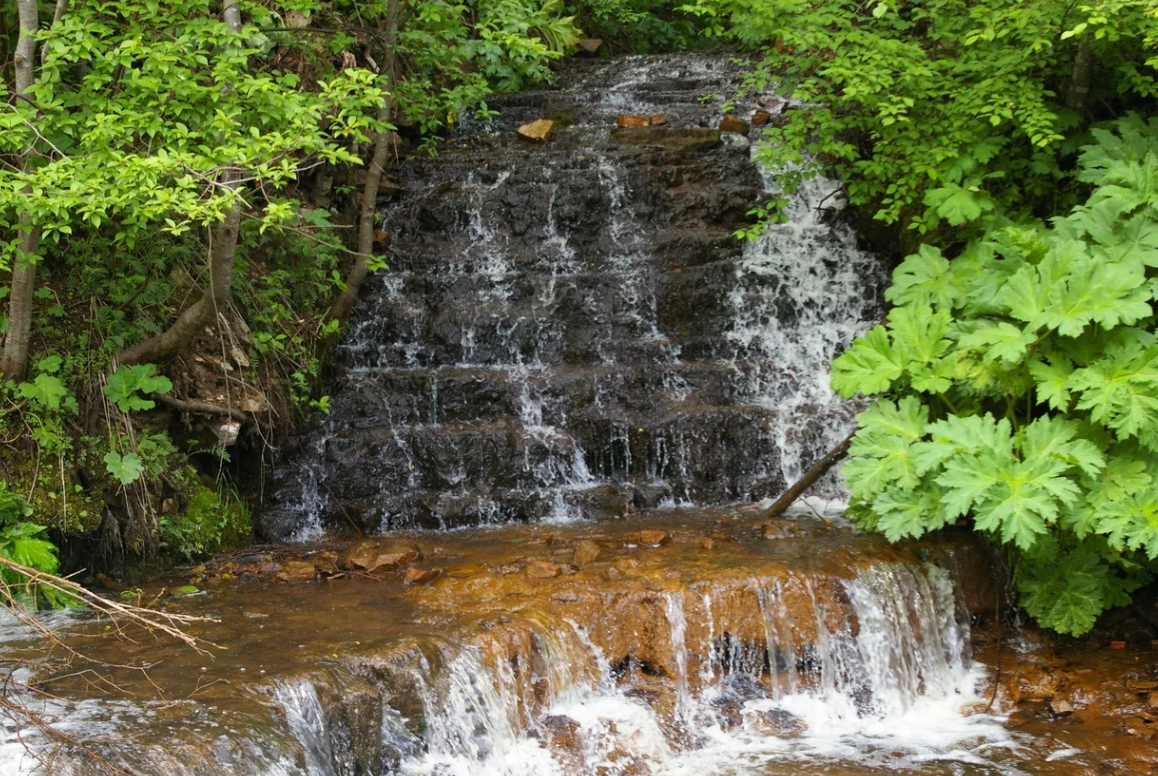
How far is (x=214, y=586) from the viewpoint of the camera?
689cm

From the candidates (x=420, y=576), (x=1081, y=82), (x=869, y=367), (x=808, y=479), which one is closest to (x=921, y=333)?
(x=869, y=367)

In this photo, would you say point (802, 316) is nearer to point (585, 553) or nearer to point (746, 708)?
point (585, 553)

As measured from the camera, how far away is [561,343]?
31.6 ft

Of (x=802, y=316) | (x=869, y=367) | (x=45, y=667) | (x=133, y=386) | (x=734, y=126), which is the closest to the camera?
(x=45, y=667)

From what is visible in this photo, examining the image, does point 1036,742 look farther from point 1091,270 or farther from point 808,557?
point 1091,270

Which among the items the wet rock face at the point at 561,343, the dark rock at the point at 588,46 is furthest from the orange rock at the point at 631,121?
the dark rock at the point at 588,46

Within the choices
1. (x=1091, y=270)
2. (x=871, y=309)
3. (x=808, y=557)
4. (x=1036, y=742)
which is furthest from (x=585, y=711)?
(x=871, y=309)

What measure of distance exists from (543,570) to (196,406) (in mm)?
2878

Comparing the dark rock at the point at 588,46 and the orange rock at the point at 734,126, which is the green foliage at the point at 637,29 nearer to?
the dark rock at the point at 588,46

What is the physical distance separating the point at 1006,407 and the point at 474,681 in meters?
3.84

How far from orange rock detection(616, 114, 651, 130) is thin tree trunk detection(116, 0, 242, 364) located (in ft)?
19.4

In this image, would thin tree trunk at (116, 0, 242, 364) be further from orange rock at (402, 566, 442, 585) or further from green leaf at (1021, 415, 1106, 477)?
green leaf at (1021, 415, 1106, 477)

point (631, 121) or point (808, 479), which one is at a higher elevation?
point (631, 121)

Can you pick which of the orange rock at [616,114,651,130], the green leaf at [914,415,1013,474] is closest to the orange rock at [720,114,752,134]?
the orange rock at [616,114,651,130]
